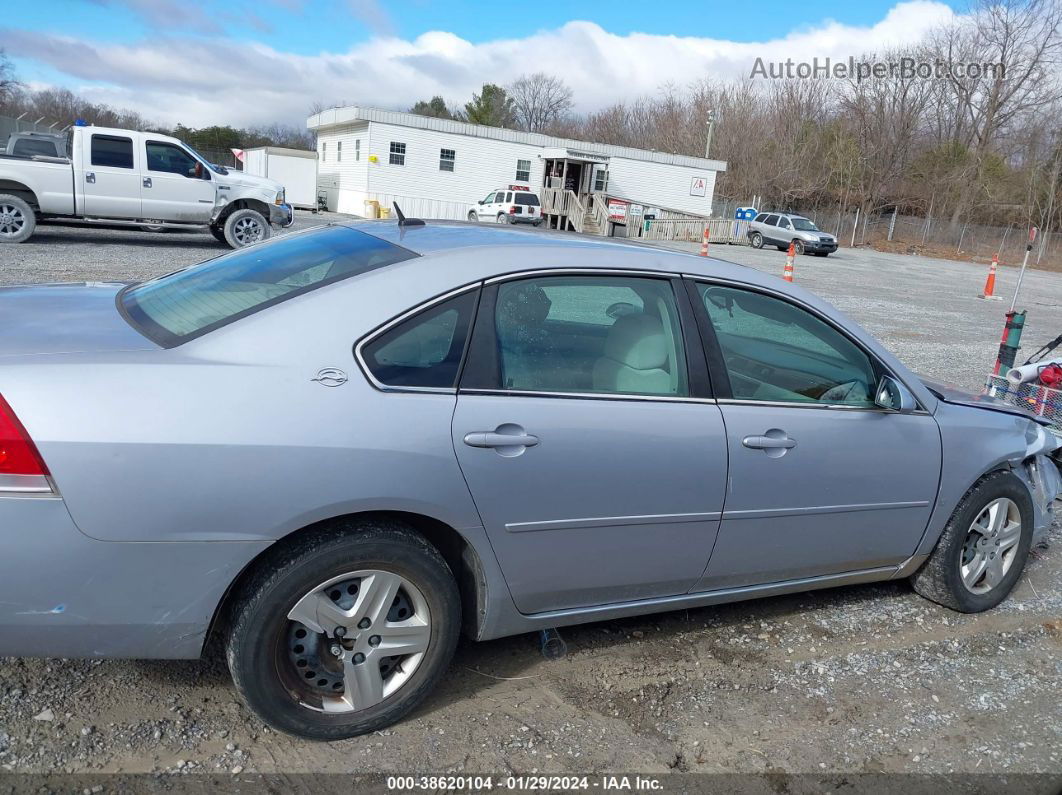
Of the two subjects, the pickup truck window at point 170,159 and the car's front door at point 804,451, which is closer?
the car's front door at point 804,451

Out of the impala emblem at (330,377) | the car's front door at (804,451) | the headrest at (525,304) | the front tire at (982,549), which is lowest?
the front tire at (982,549)

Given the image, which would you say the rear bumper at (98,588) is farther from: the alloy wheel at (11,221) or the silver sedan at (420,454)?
the alloy wheel at (11,221)

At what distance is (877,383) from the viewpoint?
3539mm

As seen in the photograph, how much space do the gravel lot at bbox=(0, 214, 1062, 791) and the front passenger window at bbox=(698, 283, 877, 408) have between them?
44.0 inches

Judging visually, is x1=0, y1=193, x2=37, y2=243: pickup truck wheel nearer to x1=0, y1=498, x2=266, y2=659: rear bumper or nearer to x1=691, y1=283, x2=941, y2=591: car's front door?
x1=0, y1=498, x2=266, y2=659: rear bumper

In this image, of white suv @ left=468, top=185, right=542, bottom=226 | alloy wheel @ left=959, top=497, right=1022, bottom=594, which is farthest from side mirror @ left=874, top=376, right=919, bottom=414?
white suv @ left=468, top=185, right=542, bottom=226

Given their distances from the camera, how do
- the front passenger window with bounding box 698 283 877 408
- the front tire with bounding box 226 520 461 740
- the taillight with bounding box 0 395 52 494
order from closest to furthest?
the taillight with bounding box 0 395 52 494 → the front tire with bounding box 226 520 461 740 → the front passenger window with bounding box 698 283 877 408

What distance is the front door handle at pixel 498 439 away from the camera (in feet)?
8.53

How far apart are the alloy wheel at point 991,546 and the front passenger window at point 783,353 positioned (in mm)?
1044

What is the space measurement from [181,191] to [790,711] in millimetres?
14235

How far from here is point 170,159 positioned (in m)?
14.4

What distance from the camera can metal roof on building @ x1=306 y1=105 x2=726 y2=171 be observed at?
33844mm

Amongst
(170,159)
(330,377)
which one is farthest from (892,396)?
(170,159)

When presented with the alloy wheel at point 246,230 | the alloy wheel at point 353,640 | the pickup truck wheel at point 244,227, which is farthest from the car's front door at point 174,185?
the alloy wheel at point 353,640
